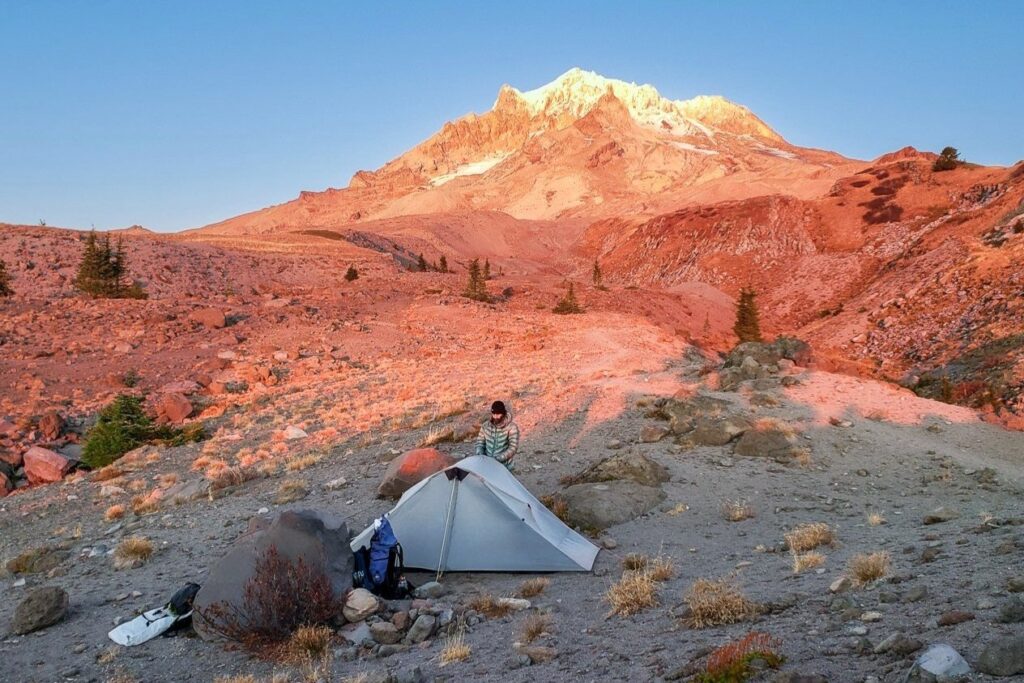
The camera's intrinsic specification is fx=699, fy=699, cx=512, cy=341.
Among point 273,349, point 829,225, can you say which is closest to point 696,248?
point 829,225

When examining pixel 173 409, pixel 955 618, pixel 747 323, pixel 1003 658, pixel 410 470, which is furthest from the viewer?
pixel 747 323

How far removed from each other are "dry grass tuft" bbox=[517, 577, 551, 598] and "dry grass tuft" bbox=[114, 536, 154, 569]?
17.1ft

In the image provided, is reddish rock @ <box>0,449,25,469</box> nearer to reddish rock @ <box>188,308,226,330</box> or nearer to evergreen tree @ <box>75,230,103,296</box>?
reddish rock @ <box>188,308,226,330</box>

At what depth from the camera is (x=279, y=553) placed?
6.77 m

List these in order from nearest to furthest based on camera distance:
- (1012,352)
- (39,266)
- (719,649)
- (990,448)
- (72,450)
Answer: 1. (719,649)
2. (990,448)
3. (72,450)
4. (1012,352)
5. (39,266)

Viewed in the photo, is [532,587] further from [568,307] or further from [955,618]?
[568,307]

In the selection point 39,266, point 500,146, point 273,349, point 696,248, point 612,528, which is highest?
point 500,146

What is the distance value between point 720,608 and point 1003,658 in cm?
235

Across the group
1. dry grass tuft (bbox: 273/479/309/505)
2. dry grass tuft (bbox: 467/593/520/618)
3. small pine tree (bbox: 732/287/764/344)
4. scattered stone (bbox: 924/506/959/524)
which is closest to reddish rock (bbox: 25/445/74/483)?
dry grass tuft (bbox: 273/479/309/505)

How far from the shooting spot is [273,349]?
24141 mm

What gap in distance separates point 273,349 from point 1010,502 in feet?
68.9

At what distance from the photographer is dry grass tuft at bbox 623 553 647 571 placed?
7.95 meters

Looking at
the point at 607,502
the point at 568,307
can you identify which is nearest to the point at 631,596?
the point at 607,502

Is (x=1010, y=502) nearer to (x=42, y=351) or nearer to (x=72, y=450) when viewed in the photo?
(x=72, y=450)
